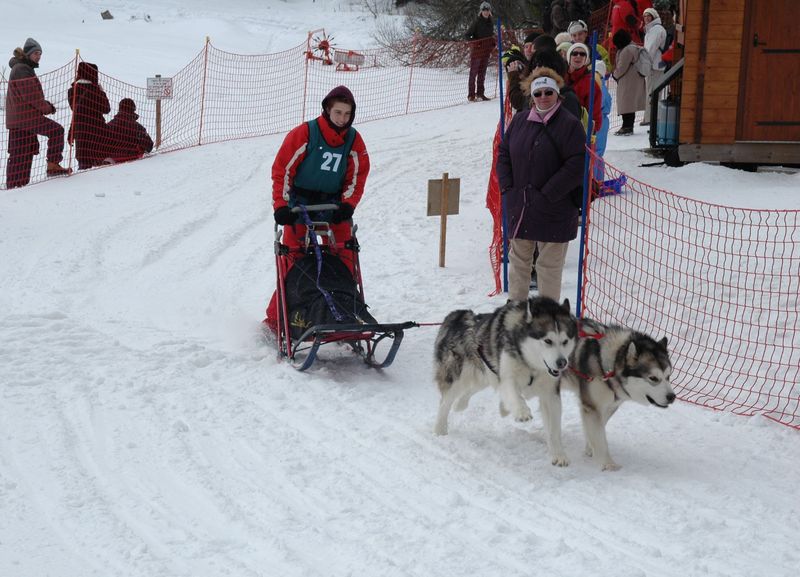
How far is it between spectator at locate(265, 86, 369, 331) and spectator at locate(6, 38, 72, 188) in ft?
19.8

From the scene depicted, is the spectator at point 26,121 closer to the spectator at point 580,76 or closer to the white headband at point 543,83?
the spectator at point 580,76

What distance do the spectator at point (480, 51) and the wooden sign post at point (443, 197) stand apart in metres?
8.56

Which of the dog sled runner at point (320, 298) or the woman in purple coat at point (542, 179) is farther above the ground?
the woman in purple coat at point (542, 179)

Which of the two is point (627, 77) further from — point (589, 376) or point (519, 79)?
point (589, 376)

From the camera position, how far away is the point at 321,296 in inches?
218

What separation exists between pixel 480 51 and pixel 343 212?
36.3ft

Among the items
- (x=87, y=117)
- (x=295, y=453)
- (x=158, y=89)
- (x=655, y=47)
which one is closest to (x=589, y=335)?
(x=295, y=453)

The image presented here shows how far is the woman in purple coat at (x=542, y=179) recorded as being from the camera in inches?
219

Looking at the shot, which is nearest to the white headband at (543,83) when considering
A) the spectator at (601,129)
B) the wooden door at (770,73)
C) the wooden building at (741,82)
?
the spectator at (601,129)

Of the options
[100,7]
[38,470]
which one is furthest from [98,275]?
[100,7]

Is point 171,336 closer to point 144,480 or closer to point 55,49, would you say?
point 144,480

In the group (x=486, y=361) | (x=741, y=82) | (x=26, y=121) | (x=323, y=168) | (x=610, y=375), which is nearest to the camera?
(x=610, y=375)

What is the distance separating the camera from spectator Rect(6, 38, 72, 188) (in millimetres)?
10438

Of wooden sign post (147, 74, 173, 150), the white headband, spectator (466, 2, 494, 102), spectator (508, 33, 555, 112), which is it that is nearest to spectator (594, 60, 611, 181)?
spectator (508, 33, 555, 112)
